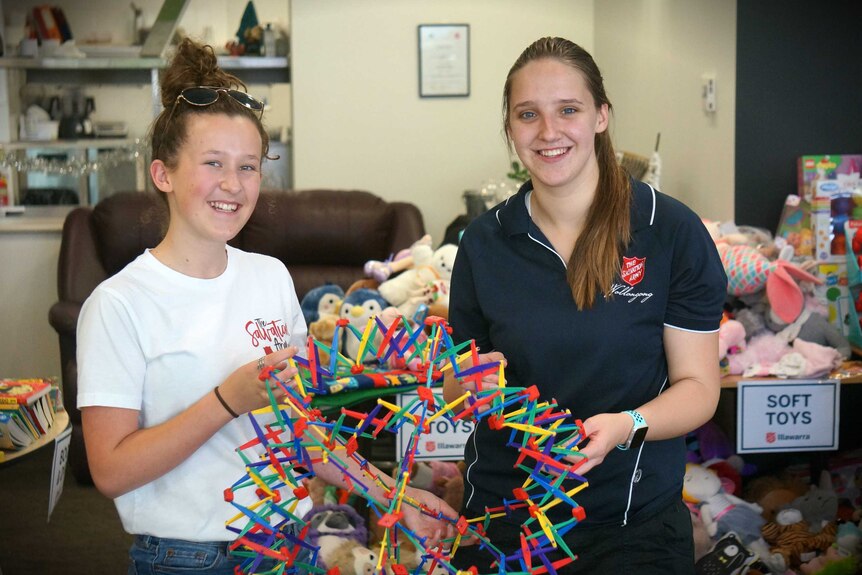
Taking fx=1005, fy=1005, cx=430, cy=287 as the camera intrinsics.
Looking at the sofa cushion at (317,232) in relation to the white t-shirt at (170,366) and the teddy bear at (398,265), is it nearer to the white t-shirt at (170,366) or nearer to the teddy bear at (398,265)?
the teddy bear at (398,265)

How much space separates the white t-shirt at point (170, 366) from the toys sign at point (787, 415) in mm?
1377

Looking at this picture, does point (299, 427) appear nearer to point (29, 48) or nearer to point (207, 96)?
point (207, 96)

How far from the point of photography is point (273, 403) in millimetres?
1081

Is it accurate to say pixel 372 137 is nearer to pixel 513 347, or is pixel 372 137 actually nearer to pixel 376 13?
pixel 376 13

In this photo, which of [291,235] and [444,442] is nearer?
[444,442]

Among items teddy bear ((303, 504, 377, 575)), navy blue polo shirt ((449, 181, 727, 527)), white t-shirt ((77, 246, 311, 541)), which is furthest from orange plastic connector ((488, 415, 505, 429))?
teddy bear ((303, 504, 377, 575))

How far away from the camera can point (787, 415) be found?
242 centimetres

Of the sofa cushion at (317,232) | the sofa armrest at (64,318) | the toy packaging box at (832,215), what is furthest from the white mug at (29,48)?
the toy packaging box at (832,215)

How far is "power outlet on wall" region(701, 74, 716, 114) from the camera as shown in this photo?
3.50 m

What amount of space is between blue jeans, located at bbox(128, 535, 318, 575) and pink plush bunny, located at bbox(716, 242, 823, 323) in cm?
168

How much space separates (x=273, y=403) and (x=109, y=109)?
5957 mm

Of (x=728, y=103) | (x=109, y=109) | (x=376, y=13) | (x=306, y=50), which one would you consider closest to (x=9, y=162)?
(x=109, y=109)

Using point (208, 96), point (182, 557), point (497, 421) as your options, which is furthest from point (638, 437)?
point (208, 96)

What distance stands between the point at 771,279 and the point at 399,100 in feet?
10.6
